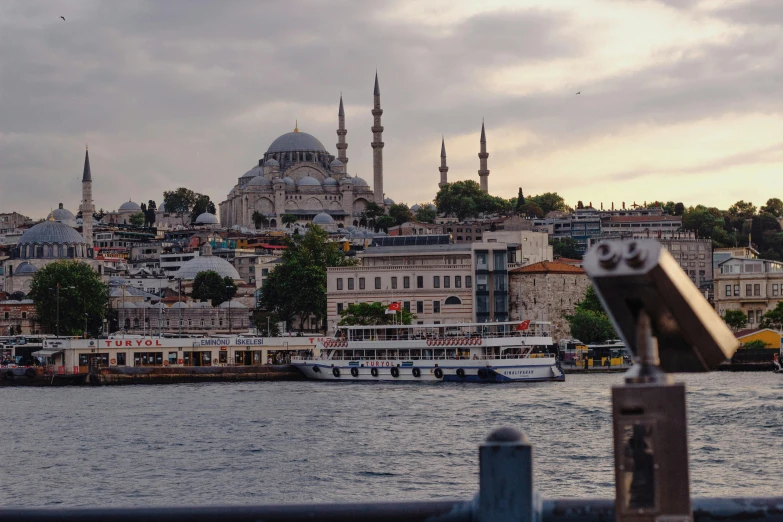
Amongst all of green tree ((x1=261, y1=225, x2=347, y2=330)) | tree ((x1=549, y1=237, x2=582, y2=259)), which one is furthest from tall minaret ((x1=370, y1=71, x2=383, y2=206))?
green tree ((x1=261, y1=225, x2=347, y2=330))

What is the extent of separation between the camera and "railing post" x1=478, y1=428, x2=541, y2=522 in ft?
10.00

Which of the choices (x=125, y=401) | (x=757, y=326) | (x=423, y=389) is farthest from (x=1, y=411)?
(x=757, y=326)

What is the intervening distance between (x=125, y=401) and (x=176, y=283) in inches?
2355

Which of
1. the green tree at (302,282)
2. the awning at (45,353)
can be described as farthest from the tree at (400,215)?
the awning at (45,353)

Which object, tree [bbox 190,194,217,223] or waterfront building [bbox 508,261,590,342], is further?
tree [bbox 190,194,217,223]

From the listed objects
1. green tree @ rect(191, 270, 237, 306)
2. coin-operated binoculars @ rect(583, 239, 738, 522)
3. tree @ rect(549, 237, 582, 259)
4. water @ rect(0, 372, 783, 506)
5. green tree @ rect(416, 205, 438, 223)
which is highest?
green tree @ rect(416, 205, 438, 223)

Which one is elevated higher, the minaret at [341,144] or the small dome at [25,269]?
the minaret at [341,144]

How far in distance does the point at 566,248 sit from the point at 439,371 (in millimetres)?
65011

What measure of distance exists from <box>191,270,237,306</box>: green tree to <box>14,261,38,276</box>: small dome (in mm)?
14579

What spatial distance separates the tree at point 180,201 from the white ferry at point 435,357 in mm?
104650

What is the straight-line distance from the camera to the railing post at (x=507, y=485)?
10.00 ft

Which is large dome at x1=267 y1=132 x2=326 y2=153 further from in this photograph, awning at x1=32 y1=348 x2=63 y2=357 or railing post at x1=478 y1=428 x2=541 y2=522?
railing post at x1=478 y1=428 x2=541 y2=522

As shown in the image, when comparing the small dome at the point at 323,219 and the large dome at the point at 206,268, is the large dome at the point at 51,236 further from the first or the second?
the small dome at the point at 323,219

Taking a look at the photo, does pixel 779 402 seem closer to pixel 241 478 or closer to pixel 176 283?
pixel 241 478
